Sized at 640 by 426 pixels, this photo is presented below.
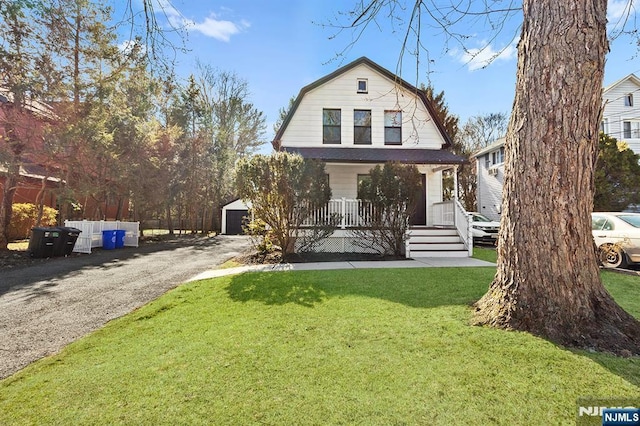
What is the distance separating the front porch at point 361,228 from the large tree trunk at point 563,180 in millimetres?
6186

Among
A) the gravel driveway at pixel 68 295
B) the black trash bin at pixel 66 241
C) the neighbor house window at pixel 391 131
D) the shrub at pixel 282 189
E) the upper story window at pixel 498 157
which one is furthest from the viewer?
the upper story window at pixel 498 157

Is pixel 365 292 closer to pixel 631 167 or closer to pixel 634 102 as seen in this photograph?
pixel 631 167

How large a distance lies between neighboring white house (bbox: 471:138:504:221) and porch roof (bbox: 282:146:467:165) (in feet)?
34.2

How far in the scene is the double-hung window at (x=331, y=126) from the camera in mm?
13250

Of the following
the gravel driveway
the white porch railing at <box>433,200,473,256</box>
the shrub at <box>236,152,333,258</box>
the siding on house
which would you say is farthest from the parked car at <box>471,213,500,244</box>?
the gravel driveway

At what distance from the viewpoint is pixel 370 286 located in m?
5.67

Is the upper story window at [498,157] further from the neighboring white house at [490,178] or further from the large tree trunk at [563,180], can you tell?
the large tree trunk at [563,180]

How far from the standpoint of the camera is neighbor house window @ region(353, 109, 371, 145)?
43.7ft

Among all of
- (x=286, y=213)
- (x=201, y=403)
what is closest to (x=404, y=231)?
(x=286, y=213)

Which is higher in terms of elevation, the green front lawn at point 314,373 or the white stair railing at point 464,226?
the white stair railing at point 464,226

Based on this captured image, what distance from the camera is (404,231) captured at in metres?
9.57

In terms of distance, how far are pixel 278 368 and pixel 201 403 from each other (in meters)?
0.71

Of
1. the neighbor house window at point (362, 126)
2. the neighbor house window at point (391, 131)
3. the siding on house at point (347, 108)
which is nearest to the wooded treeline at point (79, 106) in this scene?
the siding on house at point (347, 108)

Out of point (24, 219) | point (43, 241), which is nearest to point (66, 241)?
point (43, 241)
